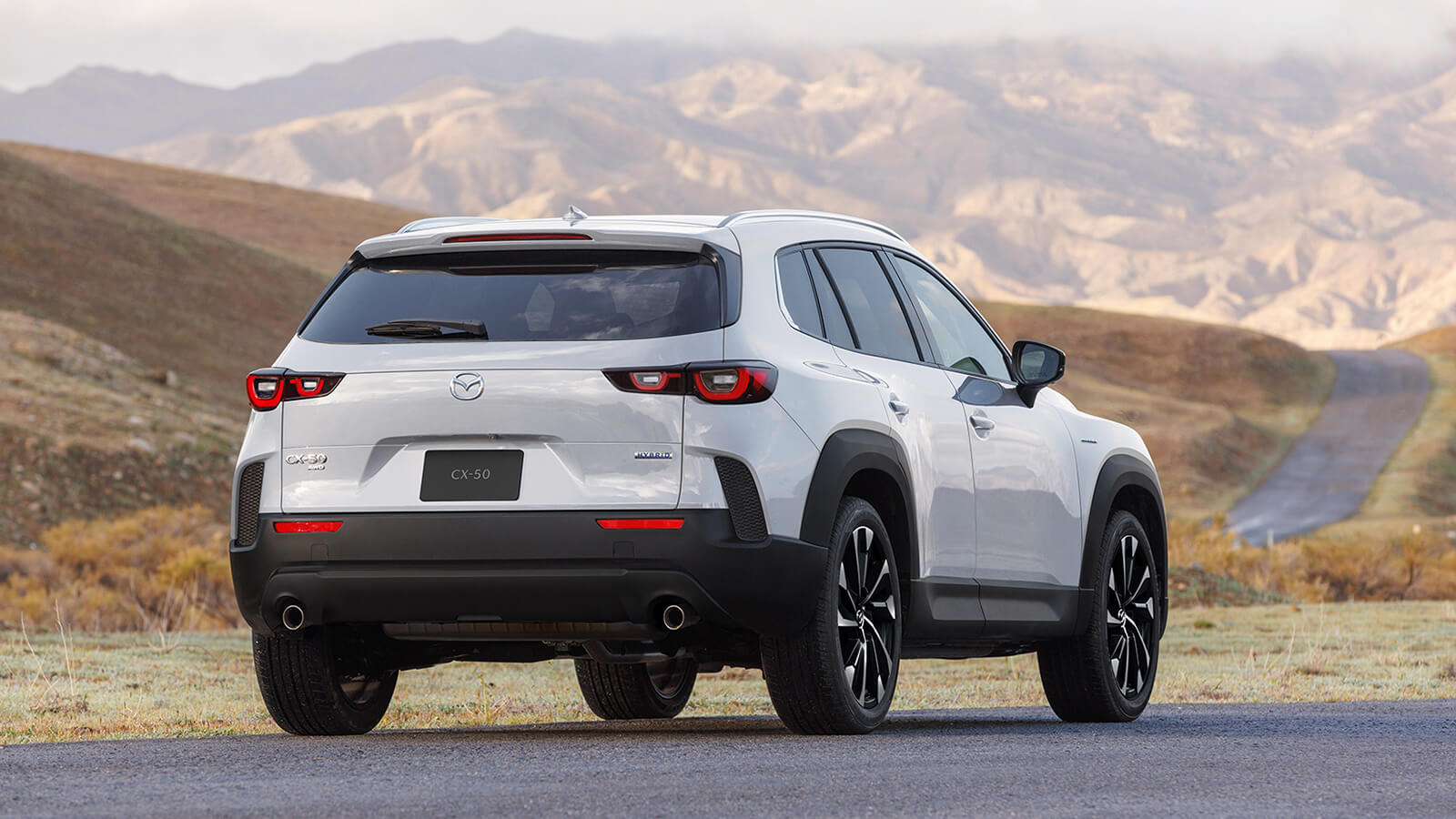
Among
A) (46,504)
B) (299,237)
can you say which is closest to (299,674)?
(46,504)

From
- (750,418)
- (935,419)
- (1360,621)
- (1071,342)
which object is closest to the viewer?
(750,418)

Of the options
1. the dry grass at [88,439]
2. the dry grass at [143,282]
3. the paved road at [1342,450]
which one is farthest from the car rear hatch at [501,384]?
the dry grass at [143,282]

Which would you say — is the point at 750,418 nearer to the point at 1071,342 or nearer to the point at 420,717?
the point at 420,717

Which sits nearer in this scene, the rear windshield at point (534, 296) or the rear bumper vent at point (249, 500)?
the rear windshield at point (534, 296)

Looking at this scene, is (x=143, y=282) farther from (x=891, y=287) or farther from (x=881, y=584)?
(x=881, y=584)

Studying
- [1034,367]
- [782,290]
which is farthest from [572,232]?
[1034,367]

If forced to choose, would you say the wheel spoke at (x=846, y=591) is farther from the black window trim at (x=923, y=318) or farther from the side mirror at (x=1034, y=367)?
the side mirror at (x=1034, y=367)

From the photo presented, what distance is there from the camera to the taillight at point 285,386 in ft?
24.4

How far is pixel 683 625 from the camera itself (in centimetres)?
718

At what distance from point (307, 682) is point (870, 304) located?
9.22 feet

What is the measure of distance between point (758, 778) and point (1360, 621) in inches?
558

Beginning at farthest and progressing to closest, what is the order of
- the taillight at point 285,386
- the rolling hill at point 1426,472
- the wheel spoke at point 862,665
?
the rolling hill at point 1426,472 → the wheel spoke at point 862,665 → the taillight at point 285,386

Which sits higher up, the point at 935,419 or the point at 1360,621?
the point at 935,419

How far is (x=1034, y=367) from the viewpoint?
935 cm
